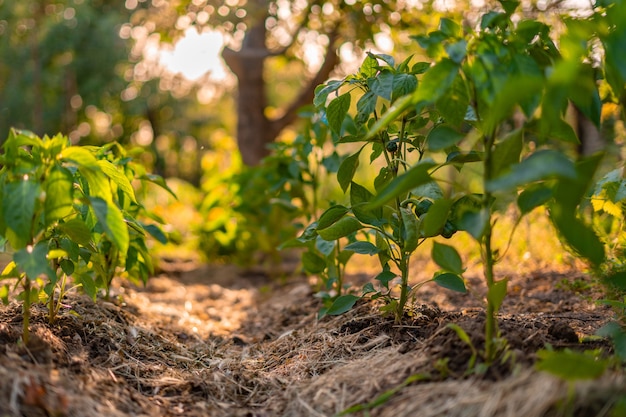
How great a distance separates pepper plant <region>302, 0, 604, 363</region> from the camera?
1.29 m

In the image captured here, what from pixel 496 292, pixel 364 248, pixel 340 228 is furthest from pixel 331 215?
pixel 496 292

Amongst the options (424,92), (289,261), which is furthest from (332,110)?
(289,261)

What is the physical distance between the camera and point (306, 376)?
1.94 meters

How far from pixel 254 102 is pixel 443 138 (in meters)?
4.37

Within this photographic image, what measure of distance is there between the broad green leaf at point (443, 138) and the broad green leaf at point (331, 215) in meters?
0.50

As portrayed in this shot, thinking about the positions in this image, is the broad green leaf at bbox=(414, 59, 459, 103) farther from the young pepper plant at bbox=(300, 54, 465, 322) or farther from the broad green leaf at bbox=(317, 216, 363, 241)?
the broad green leaf at bbox=(317, 216, 363, 241)

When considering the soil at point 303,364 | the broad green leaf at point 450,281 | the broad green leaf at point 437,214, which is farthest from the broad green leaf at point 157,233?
the broad green leaf at point 437,214

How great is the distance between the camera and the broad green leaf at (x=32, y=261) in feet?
4.97

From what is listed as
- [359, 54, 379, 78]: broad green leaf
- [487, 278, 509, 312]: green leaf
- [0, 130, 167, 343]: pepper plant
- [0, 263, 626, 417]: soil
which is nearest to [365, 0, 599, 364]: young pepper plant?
[487, 278, 509, 312]: green leaf

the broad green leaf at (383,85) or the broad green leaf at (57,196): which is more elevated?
the broad green leaf at (383,85)

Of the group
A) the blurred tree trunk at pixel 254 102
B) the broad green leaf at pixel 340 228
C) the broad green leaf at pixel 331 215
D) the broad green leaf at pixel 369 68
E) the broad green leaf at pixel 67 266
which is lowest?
the broad green leaf at pixel 67 266

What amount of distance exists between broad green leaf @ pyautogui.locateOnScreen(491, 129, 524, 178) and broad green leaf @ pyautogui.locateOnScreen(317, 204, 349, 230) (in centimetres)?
60

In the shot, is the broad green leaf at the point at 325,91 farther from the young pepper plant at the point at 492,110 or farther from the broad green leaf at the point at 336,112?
the young pepper plant at the point at 492,110

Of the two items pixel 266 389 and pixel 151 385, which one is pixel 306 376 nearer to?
pixel 266 389
